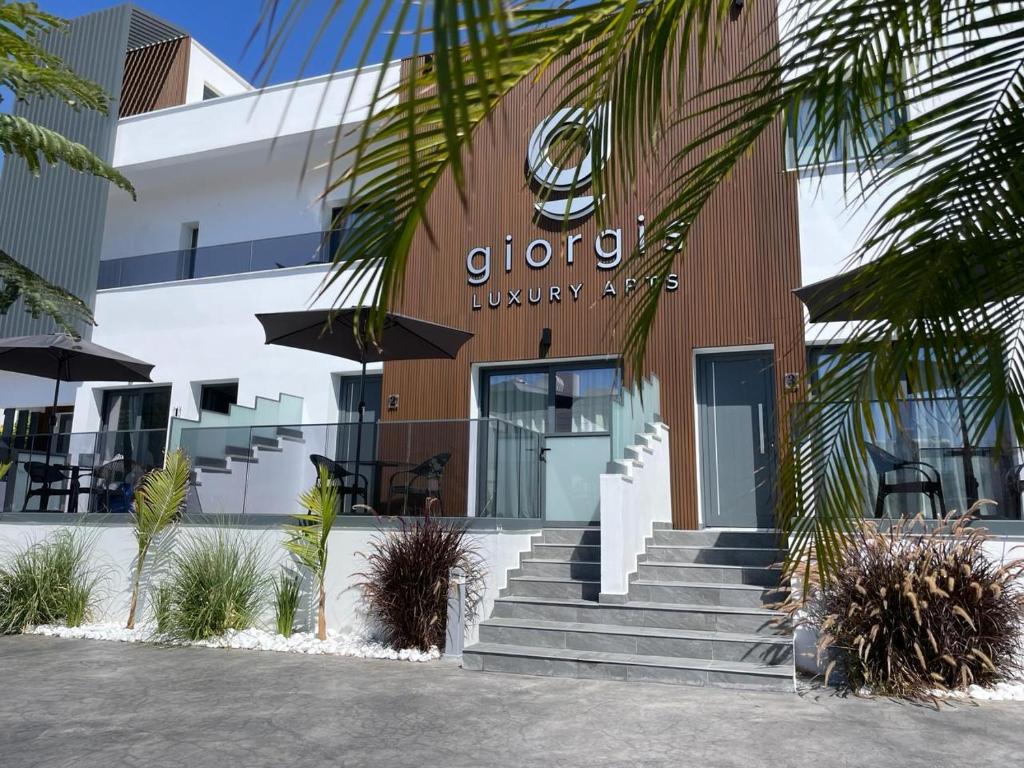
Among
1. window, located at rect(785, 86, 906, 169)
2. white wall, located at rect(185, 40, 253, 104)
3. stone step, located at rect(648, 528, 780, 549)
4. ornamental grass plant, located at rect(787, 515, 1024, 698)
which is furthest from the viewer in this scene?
white wall, located at rect(185, 40, 253, 104)

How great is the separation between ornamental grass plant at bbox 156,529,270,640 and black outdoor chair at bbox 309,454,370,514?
3.79 ft

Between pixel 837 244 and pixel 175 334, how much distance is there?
34.4ft

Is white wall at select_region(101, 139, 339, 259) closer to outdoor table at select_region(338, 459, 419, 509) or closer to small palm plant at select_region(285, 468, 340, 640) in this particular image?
outdoor table at select_region(338, 459, 419, 509)

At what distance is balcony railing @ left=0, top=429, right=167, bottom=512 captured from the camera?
10.0 meters

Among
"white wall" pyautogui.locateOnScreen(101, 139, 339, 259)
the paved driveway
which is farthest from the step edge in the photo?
"white wall" pyautogui.locateOnScreen(101, 139, 339, 259)

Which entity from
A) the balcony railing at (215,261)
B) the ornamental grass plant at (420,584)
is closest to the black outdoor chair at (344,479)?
the ornamental grass plant at (420,584)

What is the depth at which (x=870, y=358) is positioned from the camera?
3.09 meters

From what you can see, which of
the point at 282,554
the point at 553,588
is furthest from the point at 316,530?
the point at 553,588

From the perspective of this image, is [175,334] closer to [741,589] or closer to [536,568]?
[536,568]

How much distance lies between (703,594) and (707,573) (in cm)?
43

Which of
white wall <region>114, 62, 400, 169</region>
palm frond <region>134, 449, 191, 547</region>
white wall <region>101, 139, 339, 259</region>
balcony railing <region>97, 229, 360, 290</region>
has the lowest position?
palm frond <region>134, 449, 191, 547</region>

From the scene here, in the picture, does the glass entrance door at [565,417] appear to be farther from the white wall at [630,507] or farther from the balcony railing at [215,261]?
the balcony railing at [215,261]

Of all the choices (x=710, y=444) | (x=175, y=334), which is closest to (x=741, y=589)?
(x=710, y=444)

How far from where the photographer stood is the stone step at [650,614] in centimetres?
704
